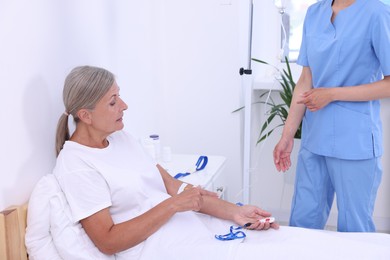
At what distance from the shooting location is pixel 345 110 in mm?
1680

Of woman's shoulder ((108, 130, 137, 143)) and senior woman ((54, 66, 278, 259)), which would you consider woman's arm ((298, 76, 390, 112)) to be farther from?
woman's shoulder ((108, 130, 137, 143))

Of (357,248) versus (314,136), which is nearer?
(357,248)

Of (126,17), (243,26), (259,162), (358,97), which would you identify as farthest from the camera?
(259,162)

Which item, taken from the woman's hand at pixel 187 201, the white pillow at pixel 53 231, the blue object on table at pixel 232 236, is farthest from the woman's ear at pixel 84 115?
the blue object on table at pixel 232 236

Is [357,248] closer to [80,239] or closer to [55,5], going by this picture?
[80,239]

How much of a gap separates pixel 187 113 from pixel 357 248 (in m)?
1.50

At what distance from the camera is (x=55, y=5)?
151cm

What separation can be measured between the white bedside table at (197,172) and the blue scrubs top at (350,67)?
0.47m

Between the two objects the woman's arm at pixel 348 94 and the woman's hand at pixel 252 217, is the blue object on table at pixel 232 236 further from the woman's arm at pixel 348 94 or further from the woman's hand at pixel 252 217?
the woman's arm at pixel 348 94

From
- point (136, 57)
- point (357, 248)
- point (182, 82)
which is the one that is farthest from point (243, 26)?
point (357, 248)

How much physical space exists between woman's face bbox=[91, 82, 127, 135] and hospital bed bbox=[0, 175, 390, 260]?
0.76 ft

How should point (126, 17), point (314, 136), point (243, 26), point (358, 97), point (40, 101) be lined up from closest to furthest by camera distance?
point (40, 101), point (358, 97), point (314, 136), point (126, 17), point (243, 26)

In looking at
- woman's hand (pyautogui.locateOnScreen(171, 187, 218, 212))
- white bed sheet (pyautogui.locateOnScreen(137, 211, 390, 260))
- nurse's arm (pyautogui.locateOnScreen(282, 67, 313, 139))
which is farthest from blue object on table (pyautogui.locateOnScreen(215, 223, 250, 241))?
nurse's arm (pyautogui.locateOnScreen(282, 67, 313, 139))

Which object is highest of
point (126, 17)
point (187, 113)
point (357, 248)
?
point (126, 17)
